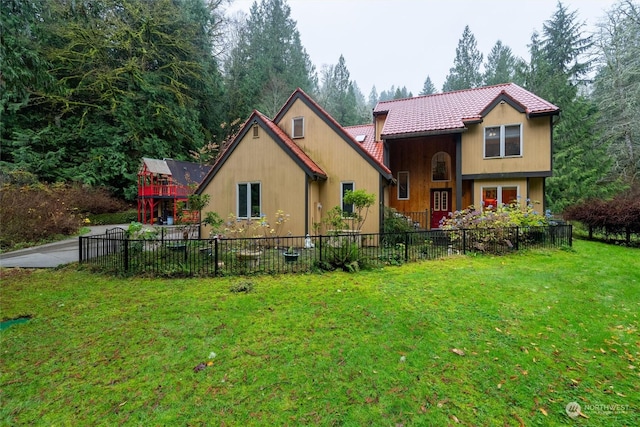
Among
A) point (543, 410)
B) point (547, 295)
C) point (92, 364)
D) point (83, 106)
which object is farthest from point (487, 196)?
point (83, 106)

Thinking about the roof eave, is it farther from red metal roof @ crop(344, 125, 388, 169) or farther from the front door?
the front door

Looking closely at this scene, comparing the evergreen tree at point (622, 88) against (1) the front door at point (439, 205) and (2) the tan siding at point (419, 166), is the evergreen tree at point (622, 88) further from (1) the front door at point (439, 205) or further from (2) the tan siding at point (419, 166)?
(1) the front door at point (439, 205)

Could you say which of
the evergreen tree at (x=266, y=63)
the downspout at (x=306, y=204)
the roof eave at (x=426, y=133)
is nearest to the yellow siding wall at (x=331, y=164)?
the downspout at (x=306, y=204)

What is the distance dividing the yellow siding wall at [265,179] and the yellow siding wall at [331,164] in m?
0.80

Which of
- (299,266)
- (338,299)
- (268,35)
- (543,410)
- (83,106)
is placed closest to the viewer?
(543,410)

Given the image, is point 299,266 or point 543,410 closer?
point 543,410

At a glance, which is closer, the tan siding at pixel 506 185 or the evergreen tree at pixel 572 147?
the tan siding at pixel 506 185

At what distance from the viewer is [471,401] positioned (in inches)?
113

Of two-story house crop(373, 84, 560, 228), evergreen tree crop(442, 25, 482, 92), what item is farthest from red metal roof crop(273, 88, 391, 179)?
evergreen tree crop(442, 25, 482, 92)

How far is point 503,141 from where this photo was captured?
13.1m

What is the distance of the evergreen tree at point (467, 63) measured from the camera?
40.2m

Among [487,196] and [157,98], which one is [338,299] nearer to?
[487,196]

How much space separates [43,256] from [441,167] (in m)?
17.9

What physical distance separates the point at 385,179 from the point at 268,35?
123 feet
